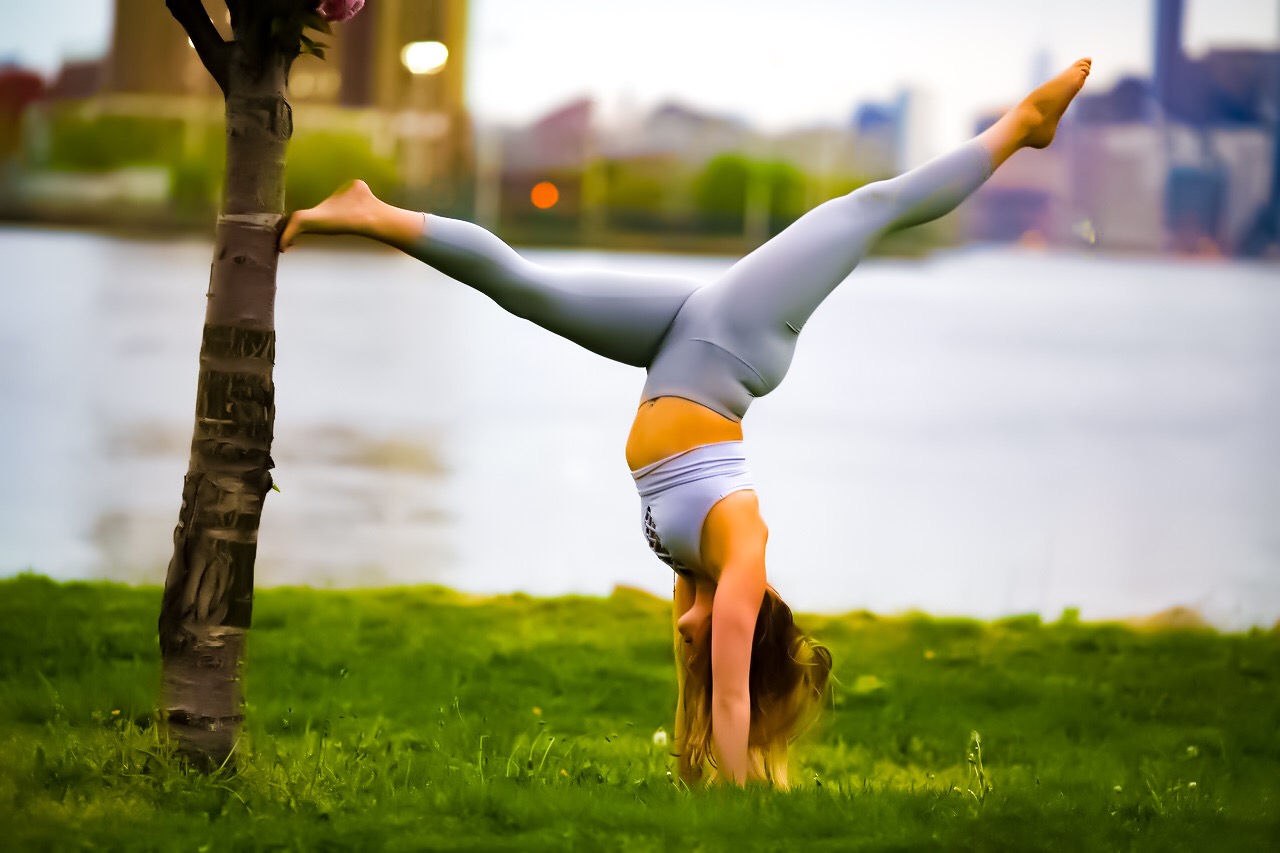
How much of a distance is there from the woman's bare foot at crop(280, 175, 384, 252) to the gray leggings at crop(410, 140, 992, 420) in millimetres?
259

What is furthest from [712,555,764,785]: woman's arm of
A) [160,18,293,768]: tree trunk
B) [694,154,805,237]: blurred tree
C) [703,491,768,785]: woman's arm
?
[694,154,805,237]: blurred tree

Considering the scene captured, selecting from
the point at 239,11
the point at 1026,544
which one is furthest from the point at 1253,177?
the point at 239,11

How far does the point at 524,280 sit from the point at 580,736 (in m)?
1.87

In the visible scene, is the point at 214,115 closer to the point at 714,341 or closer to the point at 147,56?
the point at 147,56

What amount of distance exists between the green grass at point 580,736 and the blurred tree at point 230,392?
236 millimetres

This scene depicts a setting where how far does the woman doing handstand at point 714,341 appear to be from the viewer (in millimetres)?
3641

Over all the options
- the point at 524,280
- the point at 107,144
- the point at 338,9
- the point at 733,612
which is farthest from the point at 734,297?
the point at 107,144

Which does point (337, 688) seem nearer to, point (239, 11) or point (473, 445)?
point (239, 11)

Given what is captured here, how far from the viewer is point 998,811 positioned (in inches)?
141

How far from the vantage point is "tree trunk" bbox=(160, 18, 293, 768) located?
3.61m

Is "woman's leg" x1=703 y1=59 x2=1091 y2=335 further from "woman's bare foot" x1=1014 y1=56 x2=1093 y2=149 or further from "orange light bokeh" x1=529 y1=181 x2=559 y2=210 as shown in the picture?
"orange light bokeh" x1=529 y1=181 x2=559 y2=210

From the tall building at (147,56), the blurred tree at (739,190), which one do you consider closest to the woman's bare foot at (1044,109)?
the tall building at (147,56)

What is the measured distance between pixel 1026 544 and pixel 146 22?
19.6 meters

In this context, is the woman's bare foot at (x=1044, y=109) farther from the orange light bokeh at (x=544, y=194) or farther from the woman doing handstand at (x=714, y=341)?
the orange light bokeh at (x=544, y=194)
